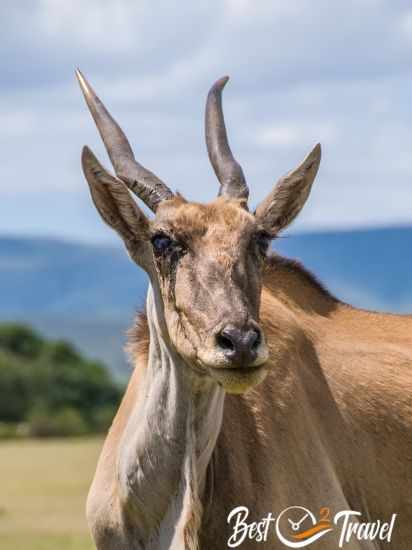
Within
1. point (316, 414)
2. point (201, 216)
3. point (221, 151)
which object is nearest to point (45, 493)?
point (316, 414)

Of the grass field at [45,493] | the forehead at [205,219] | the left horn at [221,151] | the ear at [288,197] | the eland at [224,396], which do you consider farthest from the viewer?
the grass field at [45,493]

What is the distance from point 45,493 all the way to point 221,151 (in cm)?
3029

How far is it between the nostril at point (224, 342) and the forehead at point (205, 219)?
68 centimetres

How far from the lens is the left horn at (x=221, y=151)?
864 cm

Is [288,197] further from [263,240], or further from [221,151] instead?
[221,151]

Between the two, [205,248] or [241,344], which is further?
[205,248]

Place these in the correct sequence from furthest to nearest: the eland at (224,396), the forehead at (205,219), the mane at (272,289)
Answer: the mane at (272,289), the forehead at (205,219), the eland at (224,396)

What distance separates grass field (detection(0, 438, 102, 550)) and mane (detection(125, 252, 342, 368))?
1099 centimetres

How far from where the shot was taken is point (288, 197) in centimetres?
849

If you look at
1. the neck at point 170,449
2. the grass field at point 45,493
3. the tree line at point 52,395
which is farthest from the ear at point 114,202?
the tree line at point 52,395

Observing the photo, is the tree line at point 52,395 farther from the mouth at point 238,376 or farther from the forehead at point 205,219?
the mouth at point 238,376

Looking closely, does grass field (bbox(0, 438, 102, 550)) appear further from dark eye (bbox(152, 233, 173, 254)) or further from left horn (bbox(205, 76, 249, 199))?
dark eye (bbox(152, 233, 173, 254))

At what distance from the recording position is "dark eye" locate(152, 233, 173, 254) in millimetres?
8039

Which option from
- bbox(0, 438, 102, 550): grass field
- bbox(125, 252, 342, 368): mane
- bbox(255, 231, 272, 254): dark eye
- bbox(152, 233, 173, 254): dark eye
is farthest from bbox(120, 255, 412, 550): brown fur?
bbox(0, 438, 102, 550): grass field
